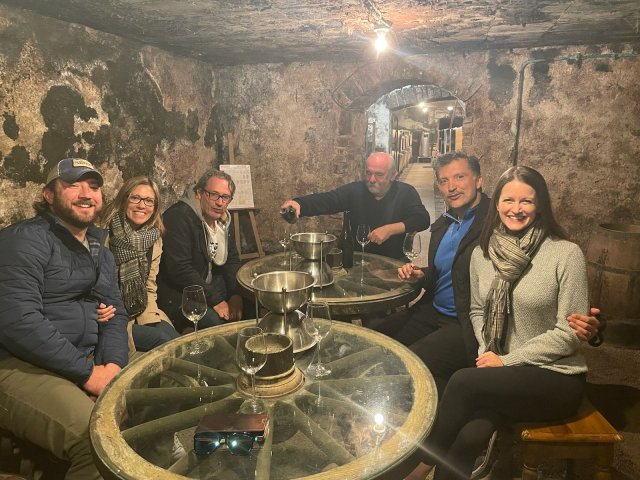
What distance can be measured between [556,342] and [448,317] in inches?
39.1

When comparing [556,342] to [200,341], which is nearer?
[556,342]

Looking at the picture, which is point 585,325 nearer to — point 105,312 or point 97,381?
point 97,381

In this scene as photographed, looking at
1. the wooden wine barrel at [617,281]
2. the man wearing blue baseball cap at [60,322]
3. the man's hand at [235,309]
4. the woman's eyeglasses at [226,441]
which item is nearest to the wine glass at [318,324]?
the woman's eyeglasses at [226,441]

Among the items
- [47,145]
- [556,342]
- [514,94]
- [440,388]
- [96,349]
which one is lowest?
[440,388]

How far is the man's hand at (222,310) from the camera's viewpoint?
366 centimetres

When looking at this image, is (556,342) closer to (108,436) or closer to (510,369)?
(510,369)

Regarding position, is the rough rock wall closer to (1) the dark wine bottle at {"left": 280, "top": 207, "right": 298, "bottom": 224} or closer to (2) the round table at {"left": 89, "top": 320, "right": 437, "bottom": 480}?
(1) the dark wine bottle at {"left": 280, "top": 207, "right": 298, "bottom": 224}

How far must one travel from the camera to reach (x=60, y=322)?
2389 millimetres

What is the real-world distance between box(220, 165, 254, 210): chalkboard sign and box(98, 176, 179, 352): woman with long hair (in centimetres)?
256

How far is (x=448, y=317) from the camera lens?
310cm

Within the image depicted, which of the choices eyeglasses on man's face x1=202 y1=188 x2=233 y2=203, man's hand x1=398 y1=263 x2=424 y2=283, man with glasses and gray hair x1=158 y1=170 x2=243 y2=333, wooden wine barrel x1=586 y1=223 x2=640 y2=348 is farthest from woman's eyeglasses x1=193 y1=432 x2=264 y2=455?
wooden wine barrel x1=586 y1=223 x2=640 y2=348

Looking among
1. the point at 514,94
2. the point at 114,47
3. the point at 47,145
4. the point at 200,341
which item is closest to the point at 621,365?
the point at 514,94

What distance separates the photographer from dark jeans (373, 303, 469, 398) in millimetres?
2826

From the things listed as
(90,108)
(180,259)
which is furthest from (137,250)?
(90,108)
